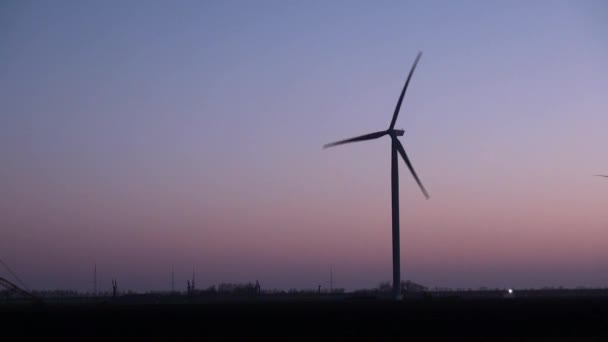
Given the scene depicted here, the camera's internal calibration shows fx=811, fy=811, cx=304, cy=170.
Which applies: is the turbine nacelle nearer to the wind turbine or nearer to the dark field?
the wind turbine

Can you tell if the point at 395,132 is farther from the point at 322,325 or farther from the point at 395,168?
the point at 322,325

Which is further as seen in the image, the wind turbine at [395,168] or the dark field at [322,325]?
the wind turbine at [395,168]

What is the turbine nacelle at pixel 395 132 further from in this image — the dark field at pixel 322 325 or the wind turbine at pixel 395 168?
the dark field at pixel 322 325

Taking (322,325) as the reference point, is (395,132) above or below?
above

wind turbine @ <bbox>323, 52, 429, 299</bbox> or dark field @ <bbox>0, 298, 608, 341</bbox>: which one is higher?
wind turbine @ <bbox>323, 52, 429, 299</bbox>

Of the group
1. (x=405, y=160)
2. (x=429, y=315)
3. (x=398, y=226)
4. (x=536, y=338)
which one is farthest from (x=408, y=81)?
(x=536, y=338)

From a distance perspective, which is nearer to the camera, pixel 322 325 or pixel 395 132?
pixel 322 325

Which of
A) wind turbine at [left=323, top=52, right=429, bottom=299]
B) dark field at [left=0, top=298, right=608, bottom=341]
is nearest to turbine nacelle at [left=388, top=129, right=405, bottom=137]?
wind turbine at [left=323, top=52, right=429, bottom=299]

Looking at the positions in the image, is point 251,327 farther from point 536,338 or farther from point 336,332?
point 536,338

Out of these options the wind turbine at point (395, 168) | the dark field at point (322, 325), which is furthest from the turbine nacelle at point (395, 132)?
the dark field at point (322, 325)

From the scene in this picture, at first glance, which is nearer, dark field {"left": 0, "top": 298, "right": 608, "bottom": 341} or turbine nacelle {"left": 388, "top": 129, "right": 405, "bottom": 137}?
dark field {"left": 0, "top": 298, "right": 608, "bottom": 341}

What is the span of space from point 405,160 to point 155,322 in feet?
111

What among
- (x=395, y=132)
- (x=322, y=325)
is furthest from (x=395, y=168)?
(x=322, y=325)

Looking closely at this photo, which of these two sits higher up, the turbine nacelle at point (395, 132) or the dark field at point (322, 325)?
the turbine nacelle at point (395, 132)
